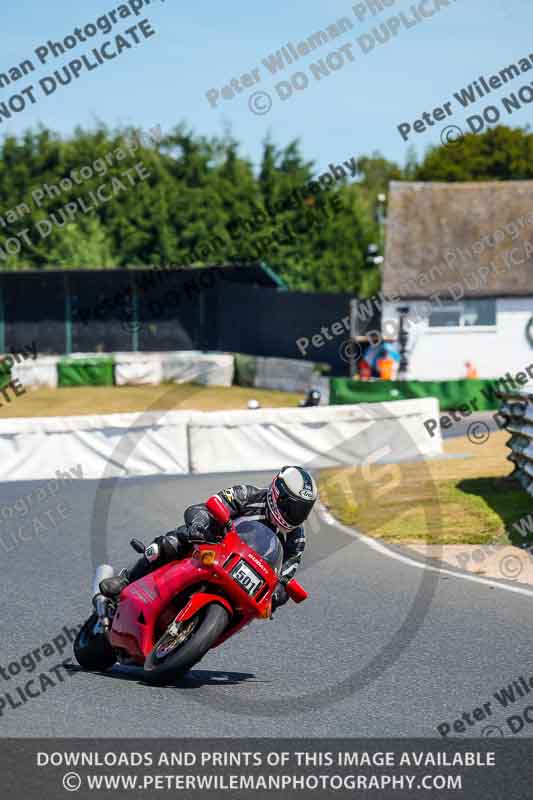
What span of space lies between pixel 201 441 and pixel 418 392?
10.5 meters

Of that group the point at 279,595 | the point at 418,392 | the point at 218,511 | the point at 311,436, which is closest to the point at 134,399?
the point at 418,392

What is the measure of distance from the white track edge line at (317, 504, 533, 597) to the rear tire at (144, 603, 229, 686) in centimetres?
422

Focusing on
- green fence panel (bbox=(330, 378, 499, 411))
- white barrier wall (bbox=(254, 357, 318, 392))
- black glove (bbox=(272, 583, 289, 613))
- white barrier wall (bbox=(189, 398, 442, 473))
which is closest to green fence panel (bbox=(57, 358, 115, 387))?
white barrier wall (bbox=(254, 357, 318, 392))

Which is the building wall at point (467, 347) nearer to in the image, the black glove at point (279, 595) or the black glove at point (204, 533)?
the black glove at point (279, 595)

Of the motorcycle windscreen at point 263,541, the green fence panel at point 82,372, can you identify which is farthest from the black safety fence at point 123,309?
the motorcycle windscreen at point 263,541

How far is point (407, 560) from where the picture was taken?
12.2 metres

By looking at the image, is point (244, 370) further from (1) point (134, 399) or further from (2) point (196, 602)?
(2) point (196, 602)

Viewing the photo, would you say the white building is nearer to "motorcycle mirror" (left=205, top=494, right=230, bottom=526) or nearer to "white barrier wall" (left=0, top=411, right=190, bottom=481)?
"white barrier wall" (left=0, top=411, right=190, bottom=481)

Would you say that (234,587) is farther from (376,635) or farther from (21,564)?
(21,564)

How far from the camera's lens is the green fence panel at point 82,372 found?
3888cm

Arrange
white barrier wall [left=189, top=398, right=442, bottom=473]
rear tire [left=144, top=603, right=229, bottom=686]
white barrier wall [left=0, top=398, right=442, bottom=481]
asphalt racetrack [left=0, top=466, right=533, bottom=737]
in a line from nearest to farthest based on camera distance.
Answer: asphalt racetrack [left=0, top=466, right=533, bottom=737]
rear tire [left=144, top=603, right=229, bottom=686]
white barrier wall [left=0, top=398, right=442, bottom=481]
white barrier wall [left=189, top=398, right=442, bottom=473]

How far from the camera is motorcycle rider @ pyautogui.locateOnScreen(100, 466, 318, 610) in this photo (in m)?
7.21

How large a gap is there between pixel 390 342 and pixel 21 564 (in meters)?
26.7
